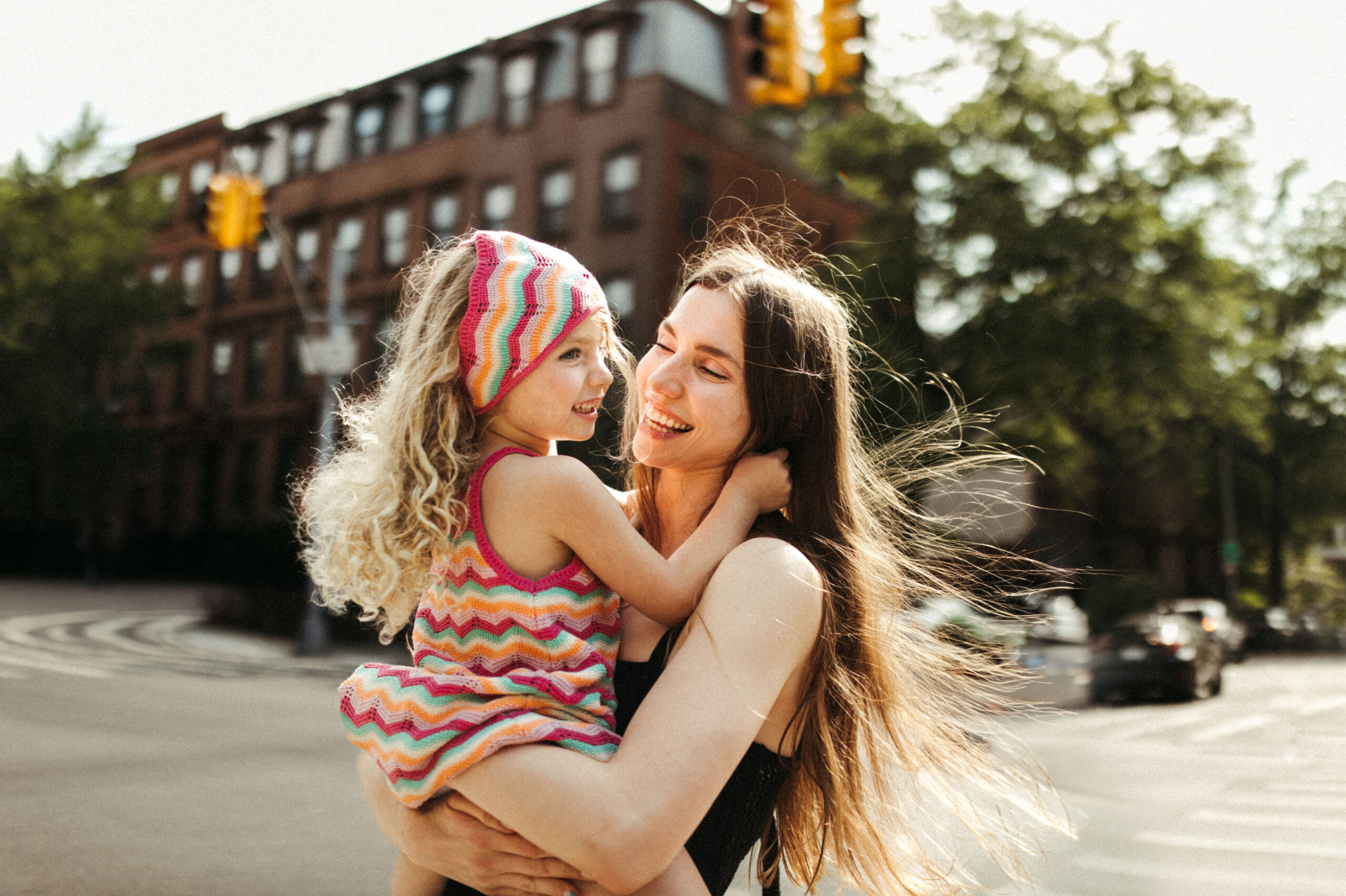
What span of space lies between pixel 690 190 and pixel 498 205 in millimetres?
5799

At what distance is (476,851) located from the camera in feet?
5.89

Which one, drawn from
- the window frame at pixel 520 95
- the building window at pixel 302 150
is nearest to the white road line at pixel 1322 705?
the window frame at pixel 520 95

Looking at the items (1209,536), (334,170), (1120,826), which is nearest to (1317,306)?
(1120,826)

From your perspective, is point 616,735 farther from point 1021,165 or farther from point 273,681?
point 1021,165

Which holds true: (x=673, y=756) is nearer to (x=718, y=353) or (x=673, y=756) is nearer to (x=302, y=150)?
(x=718, y=353)

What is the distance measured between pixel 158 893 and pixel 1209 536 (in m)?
52.0

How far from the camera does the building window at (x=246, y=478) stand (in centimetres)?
3875

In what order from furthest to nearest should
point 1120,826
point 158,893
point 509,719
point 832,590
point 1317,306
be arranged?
point 1317,306, point 1120,826, point 158,893, point 832,590, point 509,719

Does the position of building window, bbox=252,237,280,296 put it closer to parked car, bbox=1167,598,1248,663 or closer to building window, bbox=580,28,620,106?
building window, bbox=580,28,620,106

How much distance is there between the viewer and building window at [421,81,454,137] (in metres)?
32.4

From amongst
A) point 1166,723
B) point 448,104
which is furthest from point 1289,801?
point 448,104

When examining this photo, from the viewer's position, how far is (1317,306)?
2209cm

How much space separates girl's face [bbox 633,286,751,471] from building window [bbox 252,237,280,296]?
3847cm

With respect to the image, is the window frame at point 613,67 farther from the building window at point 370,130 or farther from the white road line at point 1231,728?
the white road line at point 1231,728
